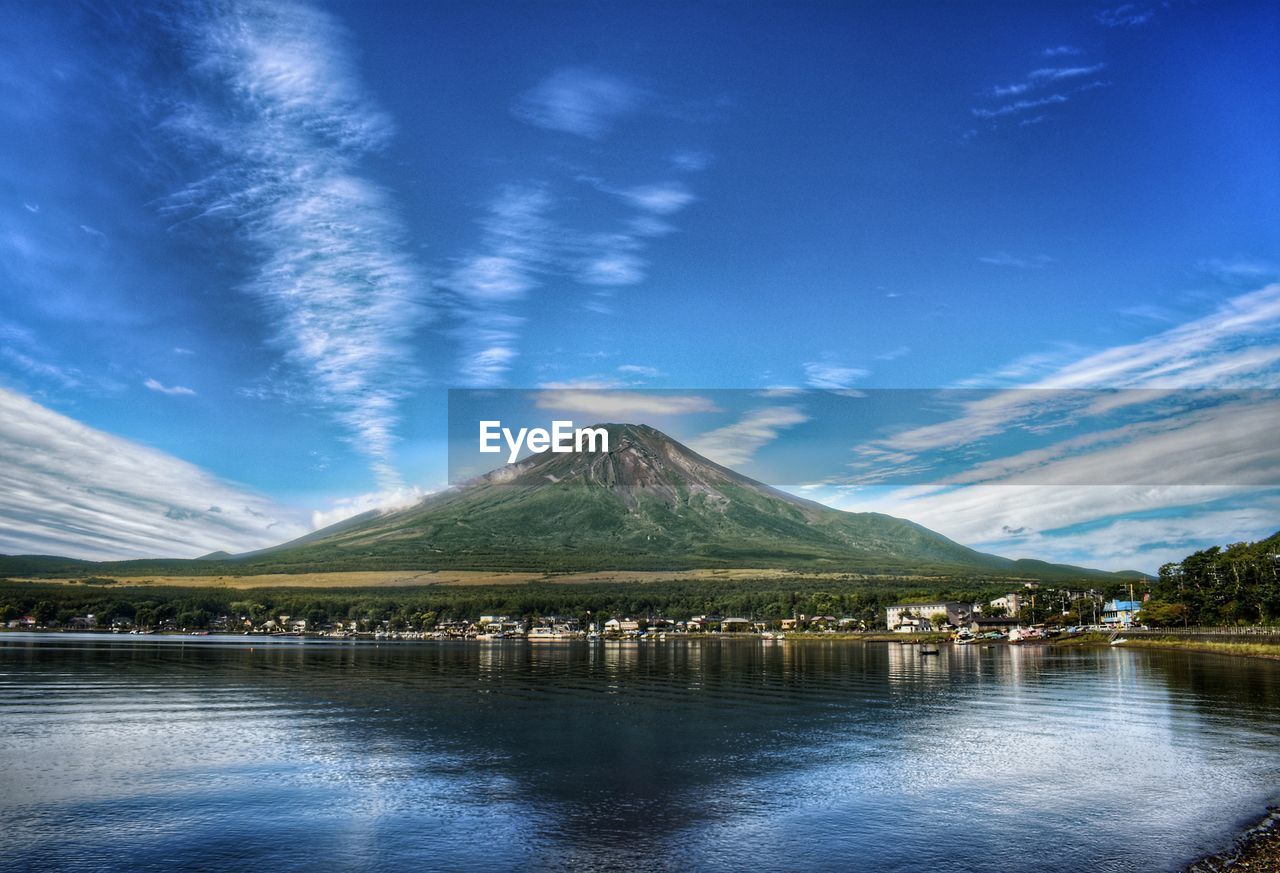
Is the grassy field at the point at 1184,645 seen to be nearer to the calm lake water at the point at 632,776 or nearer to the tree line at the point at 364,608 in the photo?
the calm lake water at the point at 632,776

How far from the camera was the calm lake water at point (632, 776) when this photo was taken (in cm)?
1973

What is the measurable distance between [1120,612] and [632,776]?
494ft

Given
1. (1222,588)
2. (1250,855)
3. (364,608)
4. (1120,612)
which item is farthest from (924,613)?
(1250,855)

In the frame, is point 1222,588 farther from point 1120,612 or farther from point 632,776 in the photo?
point 632,776

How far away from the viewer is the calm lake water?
64.7ft

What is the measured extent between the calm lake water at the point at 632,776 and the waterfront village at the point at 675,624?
4250 inches

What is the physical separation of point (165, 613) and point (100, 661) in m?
122

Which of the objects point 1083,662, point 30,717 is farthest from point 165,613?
point 1083,662

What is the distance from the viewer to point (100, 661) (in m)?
80.2

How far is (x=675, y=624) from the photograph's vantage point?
190 meters

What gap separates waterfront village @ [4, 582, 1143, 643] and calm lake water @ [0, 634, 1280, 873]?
354 ft

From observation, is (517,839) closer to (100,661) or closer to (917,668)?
(917,668)

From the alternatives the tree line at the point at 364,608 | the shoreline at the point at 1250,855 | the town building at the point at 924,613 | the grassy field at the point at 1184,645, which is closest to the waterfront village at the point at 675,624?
the town building at the point at 924,613

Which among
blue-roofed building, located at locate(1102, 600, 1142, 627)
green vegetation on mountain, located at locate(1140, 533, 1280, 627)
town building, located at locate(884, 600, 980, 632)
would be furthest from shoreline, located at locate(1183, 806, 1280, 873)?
town building, located at locate(884, 600, 980, 632)
